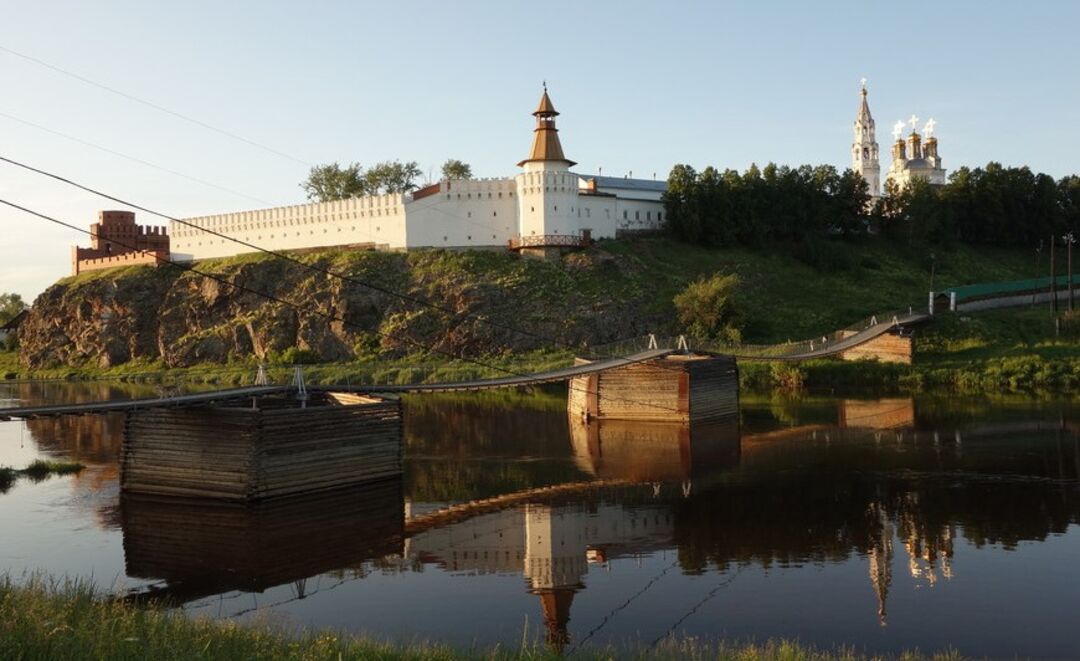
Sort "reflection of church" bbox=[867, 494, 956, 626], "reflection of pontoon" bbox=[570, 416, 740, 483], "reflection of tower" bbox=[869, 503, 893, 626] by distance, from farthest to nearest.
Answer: "reflection of pontoon" bbox=[570, 416, 740, 483], "reflection of church" bbox=[867, 494, 956, 626], "reflection of tower" bbox=[869, 503, 893, 626]

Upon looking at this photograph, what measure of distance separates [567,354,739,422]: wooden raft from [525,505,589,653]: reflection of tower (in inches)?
626

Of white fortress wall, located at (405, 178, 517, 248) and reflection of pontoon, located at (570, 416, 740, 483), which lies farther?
white fortress wall, located at (405, 178, 517, 248)

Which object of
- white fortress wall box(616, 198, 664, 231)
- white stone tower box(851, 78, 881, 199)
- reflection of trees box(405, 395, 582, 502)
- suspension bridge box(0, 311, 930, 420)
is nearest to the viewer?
suspension bridge box(0, 311, 930, 420)

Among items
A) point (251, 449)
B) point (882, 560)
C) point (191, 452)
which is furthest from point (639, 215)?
point (882, 560)

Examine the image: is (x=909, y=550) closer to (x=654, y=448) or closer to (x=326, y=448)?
(x=326, y=448)

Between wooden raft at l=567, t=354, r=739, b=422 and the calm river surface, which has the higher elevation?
wooden raft at l=567, t=354, r=739, b=422

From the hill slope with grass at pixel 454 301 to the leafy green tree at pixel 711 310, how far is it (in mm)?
1030

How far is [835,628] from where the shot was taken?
55.3 ft

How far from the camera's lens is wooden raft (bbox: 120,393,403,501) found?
25522 mm

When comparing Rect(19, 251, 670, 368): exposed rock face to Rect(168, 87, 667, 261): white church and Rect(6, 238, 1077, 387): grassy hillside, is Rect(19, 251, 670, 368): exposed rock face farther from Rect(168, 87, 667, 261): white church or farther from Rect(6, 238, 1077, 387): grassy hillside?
Rect(168, 87, 667, 261): white church

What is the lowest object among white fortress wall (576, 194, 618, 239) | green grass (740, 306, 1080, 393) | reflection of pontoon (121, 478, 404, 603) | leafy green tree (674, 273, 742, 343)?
reflection of pontoon (121, 478, 404, 603)

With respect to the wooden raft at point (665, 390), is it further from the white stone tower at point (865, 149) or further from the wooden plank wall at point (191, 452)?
the white stone tower at point (865, 149)

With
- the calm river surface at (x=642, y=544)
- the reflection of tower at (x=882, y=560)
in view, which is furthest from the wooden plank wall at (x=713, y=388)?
the reflection of tower at (x=882, y=560)

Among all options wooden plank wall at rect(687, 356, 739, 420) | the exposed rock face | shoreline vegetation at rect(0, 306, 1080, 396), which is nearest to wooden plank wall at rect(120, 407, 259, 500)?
wooden plank wall at rect(687, 356, 739, 420)
